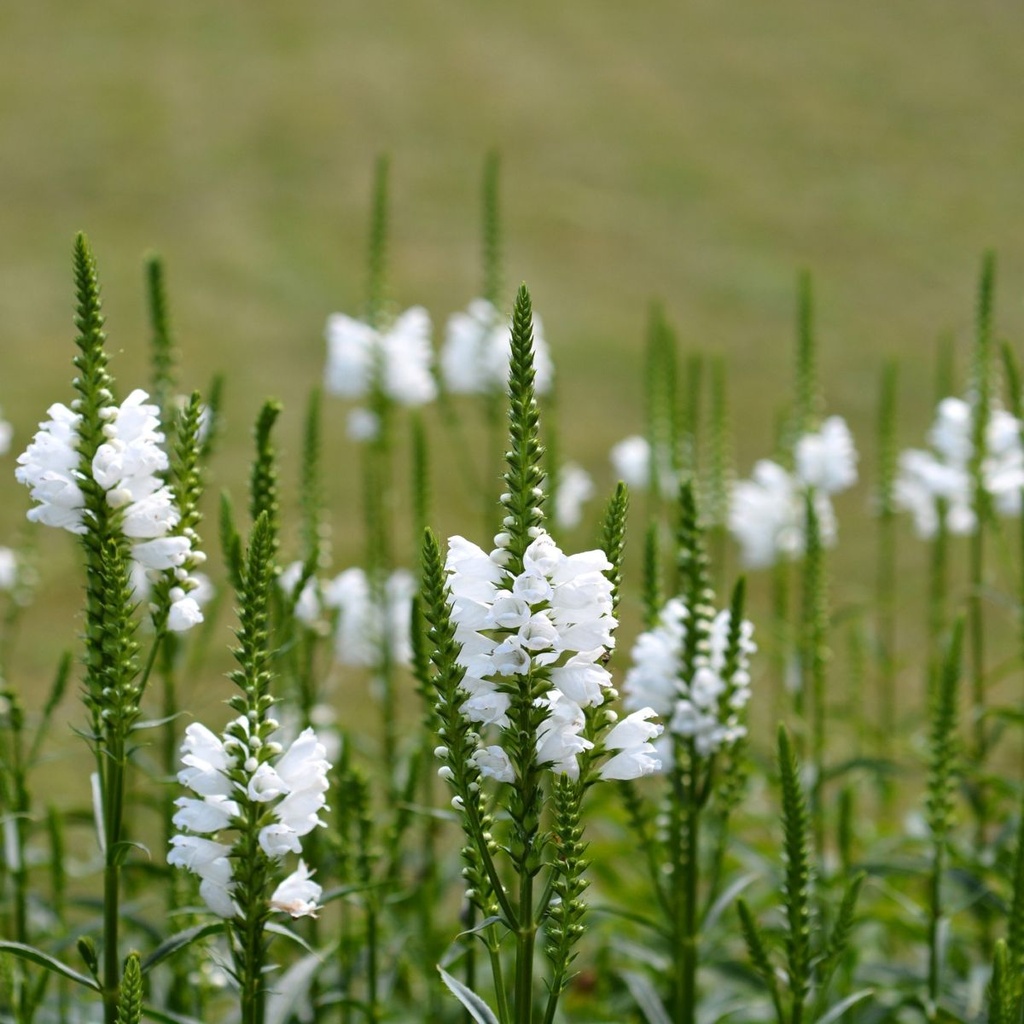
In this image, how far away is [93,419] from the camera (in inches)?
86.4

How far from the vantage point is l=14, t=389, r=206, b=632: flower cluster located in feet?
7.13

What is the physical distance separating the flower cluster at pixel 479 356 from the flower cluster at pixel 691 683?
2118mm

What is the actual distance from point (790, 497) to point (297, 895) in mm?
3302

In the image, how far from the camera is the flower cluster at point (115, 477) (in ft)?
7.13

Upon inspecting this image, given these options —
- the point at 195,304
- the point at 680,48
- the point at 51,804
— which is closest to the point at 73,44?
the point at 195,304

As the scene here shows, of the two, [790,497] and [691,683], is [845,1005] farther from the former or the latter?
[790,497]

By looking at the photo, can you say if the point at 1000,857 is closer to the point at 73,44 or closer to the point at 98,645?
the point at 98,645

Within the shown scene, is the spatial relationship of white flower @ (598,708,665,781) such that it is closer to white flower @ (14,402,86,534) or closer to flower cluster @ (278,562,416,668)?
white flower @ (14,402,86,534)

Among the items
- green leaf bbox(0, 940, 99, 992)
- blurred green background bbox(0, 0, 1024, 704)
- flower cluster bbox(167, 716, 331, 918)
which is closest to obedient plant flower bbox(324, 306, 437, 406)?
→ flower cluster bbox(167, 716, 331, 918)

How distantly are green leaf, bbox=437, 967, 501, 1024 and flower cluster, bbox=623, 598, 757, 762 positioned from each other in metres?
0.85

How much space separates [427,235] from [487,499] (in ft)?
20.0

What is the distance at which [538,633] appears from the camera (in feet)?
6.00

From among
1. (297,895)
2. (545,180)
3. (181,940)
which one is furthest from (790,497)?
(545,180)

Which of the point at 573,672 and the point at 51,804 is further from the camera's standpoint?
the point at 51,804
